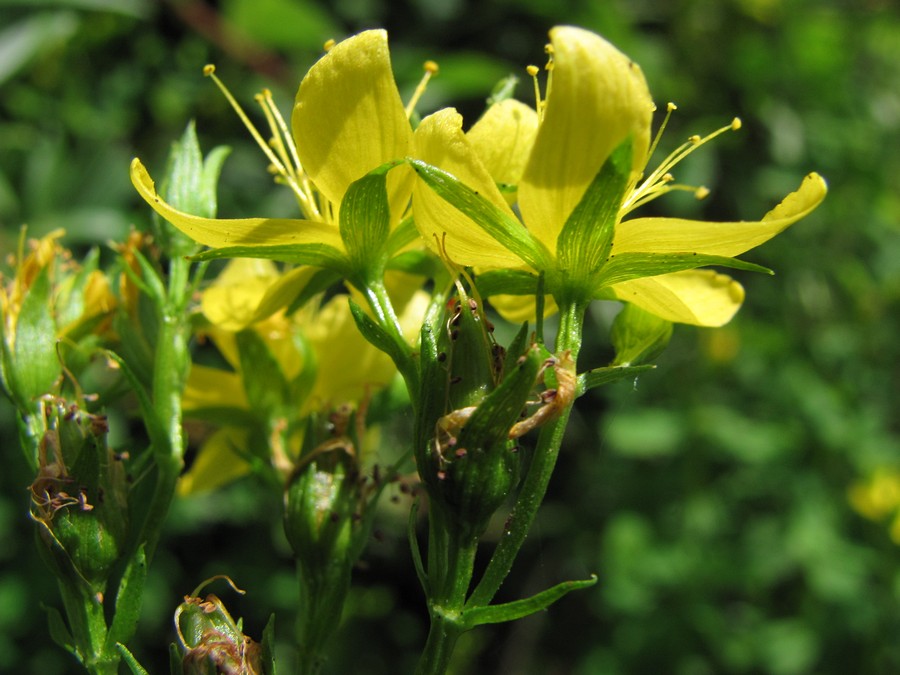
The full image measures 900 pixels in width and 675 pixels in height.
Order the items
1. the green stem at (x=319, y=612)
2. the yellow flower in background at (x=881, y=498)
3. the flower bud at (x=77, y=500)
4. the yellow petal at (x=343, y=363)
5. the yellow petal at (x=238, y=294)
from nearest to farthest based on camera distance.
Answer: the flower bud at (x=77, y=500), the green stem at (x=319, y=612), the yellow petal at (x=238, y=294), the yellow petal at (x=343, y=363), the yellow flower in background at (x=881, y=498)

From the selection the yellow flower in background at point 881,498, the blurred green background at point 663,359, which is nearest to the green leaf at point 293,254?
the blurred green background at point 663,359

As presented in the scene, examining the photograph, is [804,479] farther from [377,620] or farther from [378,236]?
[378,236]

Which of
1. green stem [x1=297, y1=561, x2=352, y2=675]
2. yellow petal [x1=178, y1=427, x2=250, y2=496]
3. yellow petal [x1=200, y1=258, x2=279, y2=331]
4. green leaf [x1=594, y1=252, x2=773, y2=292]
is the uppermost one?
green leaf [x1=594, y1=252, x2=773, y2=292]

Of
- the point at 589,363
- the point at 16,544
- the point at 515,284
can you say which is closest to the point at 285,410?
the point at 515,284

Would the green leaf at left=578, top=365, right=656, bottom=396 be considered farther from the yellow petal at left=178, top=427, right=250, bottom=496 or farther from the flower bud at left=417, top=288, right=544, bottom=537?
the yellow petal at left=178, top=427, right=250, bottom=496

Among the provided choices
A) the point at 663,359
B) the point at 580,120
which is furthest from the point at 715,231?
the point at 663,359

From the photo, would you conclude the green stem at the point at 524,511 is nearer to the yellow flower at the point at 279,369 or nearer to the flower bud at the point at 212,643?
the flower bud at the point at 212,643

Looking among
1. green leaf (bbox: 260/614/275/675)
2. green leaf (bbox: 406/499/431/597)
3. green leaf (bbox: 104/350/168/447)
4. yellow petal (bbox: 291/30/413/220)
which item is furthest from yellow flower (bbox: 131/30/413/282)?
green leaf (bbox: 260/614/275/675)
